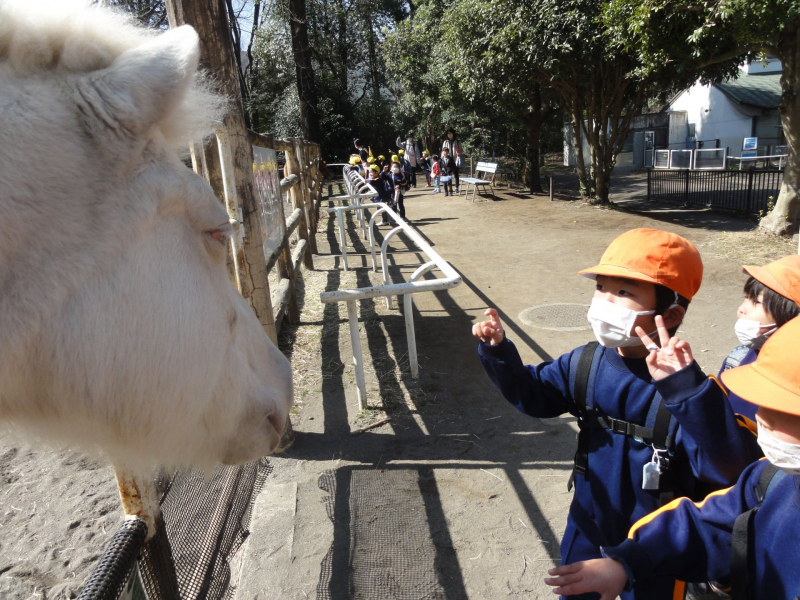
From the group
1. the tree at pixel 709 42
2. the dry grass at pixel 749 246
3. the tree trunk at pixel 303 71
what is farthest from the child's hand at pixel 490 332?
the tree trunk at pixel 303 71

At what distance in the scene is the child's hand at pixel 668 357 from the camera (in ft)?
5.27

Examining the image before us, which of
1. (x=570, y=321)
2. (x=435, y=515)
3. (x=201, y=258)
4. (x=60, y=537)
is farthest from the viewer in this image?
(x=570, y=321)

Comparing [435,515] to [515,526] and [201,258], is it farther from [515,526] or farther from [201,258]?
[201,258]

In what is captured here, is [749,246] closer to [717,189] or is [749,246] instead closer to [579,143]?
[717,189]

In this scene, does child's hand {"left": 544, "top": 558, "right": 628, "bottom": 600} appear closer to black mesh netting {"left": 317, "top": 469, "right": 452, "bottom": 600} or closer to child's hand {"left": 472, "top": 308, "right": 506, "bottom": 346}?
child's hand {"left": 472, "top": 308, "right": 506, "bottom": 346}

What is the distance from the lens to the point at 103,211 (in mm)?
980

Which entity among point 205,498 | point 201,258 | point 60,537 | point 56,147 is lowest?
point 60,537

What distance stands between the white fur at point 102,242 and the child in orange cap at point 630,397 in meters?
1.29

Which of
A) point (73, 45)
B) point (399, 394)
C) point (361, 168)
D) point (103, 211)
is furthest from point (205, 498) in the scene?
point (361, 168)

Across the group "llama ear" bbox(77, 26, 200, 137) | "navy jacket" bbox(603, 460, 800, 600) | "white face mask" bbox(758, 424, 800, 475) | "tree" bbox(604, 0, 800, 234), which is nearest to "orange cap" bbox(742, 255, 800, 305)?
"navy jacket" bbox(603, 460, 800, 600)

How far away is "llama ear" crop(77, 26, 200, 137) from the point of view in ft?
3.16

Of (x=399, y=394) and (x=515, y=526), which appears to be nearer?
(x=515, y=526)

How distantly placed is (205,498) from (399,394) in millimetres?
2389

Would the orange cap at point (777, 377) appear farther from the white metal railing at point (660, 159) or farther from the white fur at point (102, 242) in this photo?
the white metal railing at point (660, 159)
